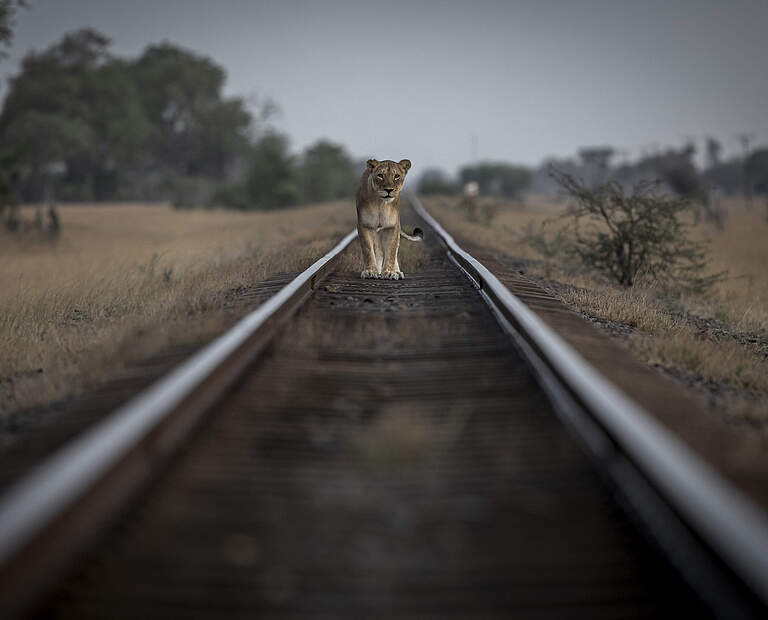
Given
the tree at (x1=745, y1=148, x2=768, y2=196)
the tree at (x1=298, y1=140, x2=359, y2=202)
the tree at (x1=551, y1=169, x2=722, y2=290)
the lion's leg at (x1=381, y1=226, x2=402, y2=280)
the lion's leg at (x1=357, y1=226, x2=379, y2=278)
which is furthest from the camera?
the tree at (x1=745, y1=148, x2=768, y2=196)

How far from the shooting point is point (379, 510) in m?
2.50

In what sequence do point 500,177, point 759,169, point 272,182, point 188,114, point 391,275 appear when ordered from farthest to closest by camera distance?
point 500,177
point 759,169
point 188,114
point 272,182
point 391,275

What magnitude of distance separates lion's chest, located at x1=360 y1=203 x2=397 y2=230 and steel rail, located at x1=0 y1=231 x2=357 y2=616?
398 centimetres

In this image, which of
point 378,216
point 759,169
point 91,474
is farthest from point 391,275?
point 759,169

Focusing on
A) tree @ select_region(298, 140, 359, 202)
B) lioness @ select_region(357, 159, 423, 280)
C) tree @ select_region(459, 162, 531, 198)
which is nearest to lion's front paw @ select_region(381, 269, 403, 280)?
lioness @ select_region(357, 159, 423, 280)

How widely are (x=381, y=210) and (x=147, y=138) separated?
200 ft

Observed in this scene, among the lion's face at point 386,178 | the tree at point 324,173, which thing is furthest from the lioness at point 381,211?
the tree at point 324,173

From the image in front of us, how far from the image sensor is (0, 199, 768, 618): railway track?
1.98m

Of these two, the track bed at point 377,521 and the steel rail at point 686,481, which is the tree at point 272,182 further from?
the steel rail at point 686,481

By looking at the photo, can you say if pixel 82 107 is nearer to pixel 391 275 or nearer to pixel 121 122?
pixel 121 122

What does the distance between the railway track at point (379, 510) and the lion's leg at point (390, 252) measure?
427 cm

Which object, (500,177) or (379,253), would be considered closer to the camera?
(379,253)

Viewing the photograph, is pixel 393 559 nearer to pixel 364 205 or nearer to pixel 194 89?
pixel 364 205

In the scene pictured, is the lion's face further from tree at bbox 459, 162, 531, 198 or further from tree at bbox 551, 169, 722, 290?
tree at bbox 459, 162, 531, 198
